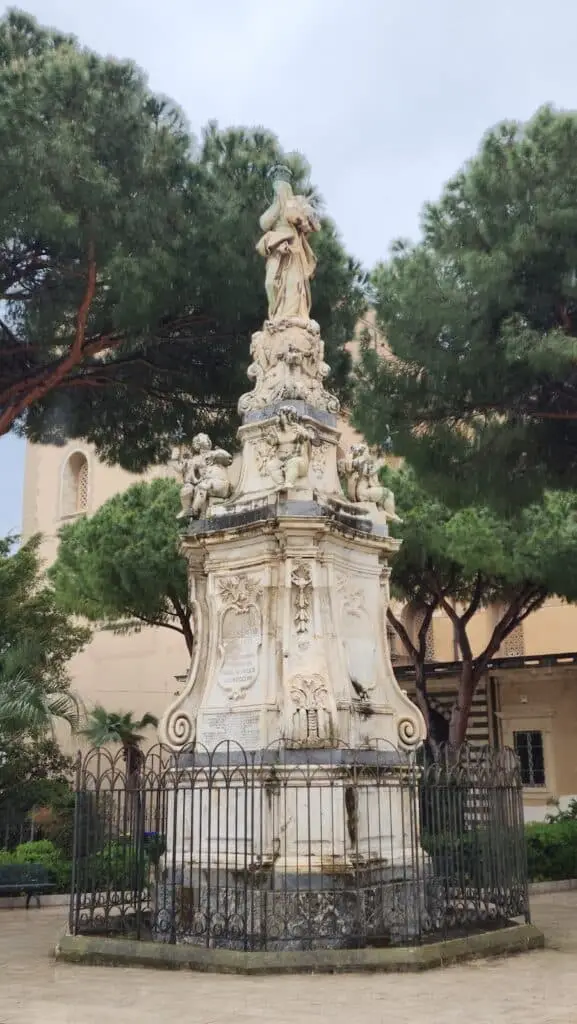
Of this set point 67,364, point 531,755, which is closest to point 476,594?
point 531,755

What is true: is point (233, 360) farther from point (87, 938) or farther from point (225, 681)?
point (87, 938)

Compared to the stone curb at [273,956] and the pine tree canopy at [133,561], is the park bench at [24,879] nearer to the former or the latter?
the pine tree canopy at [133,561]

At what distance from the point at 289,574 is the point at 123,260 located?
4.78 metres

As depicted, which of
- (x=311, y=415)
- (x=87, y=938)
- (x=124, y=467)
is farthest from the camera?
(x=124, y=467)

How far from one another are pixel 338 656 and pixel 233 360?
20.0 feet

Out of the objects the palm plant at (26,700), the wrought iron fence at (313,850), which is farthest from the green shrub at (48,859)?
the wrought iron fence at (313,850)

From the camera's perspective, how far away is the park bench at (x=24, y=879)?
1446cm

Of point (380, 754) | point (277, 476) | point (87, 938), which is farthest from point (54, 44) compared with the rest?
point (87, 938)

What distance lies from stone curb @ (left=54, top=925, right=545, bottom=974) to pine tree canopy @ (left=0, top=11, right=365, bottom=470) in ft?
23.3

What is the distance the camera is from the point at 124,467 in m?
15.4

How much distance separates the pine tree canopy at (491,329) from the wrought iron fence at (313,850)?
18.6 feet

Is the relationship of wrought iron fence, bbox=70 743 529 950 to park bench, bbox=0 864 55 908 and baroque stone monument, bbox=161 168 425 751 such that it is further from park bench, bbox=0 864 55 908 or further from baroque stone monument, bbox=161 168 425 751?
park bench, bbox=0 864 55 908

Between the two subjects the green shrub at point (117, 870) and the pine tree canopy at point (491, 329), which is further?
the pine tree canopy at point (491, 329)

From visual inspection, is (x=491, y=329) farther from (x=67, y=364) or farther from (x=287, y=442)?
(x=67, y=364)
